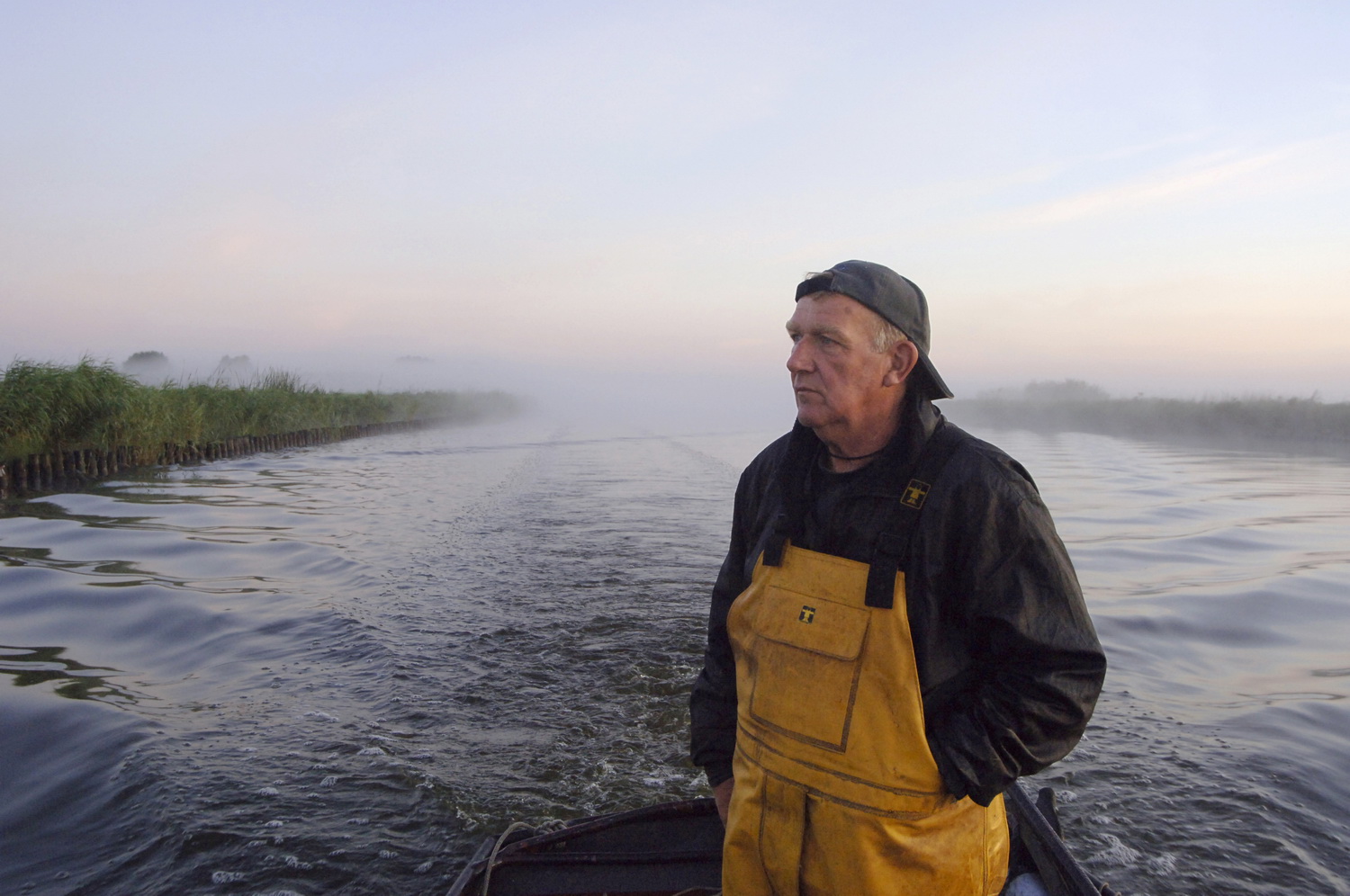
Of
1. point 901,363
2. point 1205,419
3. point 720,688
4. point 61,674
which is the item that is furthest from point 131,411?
point 1205,419

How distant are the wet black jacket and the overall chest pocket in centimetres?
18

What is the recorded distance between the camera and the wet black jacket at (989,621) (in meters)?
2.05

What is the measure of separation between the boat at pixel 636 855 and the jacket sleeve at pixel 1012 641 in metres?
1.09

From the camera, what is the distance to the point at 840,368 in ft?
7.60

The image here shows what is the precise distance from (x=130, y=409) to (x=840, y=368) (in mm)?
20065

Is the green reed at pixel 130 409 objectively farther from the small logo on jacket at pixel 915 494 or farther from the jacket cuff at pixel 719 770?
the small logo on jacket at pixel 915 494

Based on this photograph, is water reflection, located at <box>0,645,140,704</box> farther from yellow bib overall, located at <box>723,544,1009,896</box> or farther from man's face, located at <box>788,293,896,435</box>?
man's face, located at <box>788,293,896,435</box>

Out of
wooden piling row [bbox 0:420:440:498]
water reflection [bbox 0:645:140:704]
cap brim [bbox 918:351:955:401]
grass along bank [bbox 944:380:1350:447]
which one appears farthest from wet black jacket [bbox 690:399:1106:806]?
grass along bank [bbox 944:380:1350:447]

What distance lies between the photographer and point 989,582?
81.4 inches

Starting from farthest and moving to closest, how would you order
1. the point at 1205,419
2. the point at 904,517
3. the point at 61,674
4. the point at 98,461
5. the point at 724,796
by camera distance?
the point at 1205,419 → the point at 98,461 → the point at 61,674 → the point at 724,796 → the point at 904,517

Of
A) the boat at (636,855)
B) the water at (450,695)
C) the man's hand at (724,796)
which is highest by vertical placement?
the man's hand at (724,796)

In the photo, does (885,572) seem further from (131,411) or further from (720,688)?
(131,411)

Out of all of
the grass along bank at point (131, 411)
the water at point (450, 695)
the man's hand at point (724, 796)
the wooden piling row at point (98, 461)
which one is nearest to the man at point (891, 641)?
the man's hand at point (724, 796)

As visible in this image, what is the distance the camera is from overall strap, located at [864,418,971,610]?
212cm
